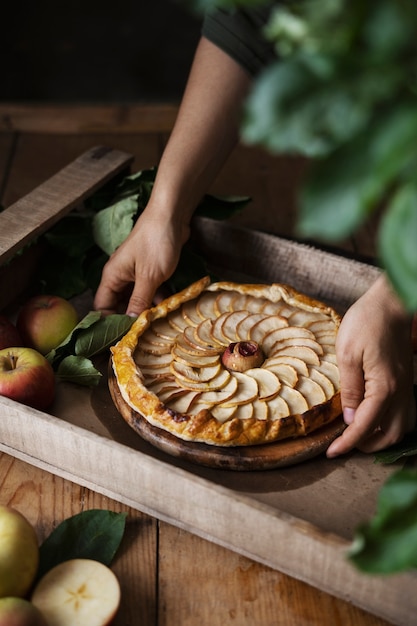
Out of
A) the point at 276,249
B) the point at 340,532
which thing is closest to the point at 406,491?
the point at 340,532

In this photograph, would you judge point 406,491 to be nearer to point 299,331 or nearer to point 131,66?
point 299,331

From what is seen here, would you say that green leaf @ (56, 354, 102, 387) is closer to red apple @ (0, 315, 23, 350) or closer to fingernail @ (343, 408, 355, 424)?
red apple @ (0, 315, 23, 350)

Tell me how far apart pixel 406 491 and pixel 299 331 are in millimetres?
1125

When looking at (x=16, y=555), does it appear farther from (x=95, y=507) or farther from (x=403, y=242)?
(x=403, y=242)

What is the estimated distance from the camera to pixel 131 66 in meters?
5.46

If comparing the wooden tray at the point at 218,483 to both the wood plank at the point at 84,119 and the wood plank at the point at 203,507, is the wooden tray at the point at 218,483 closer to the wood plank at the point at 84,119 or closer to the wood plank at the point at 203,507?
the wood plank at the point at 203,507

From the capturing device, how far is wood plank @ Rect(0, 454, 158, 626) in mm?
1613

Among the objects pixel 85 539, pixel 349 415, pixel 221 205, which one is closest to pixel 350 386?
pixel 349 415

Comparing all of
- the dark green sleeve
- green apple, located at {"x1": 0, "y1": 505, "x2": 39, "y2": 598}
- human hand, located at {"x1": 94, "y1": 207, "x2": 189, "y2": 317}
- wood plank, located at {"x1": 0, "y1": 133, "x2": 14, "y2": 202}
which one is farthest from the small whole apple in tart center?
wood plank, located at {"x1": 0, "y1": 133, "x2": 14, "y2": 202}

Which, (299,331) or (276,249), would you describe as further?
(276,249)

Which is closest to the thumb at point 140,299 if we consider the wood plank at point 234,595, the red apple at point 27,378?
the red apple at point 27,378

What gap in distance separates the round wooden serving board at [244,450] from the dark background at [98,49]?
3805 mm

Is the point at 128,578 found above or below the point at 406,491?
below

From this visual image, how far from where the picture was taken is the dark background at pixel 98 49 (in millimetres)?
5273
